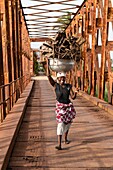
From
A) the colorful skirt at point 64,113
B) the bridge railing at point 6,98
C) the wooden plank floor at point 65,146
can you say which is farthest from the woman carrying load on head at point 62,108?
the bridge railing at point 6,98

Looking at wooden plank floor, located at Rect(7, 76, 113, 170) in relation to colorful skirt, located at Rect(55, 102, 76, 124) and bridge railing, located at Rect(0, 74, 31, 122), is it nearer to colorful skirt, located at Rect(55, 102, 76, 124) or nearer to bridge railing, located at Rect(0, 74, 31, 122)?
colorful skirt, located at Rect(55, 102, 76, 124)

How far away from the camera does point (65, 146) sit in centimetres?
468

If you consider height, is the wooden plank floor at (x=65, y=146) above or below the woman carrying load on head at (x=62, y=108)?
below

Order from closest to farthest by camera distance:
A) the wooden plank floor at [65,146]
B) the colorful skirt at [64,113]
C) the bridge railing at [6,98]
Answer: the wooden plank floor at [65,146]
the colorful skirt at [64,113]
the bridge railing at [6,98]

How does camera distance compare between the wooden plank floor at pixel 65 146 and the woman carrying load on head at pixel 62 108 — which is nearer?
the wooden plank floor at pixel 65 146

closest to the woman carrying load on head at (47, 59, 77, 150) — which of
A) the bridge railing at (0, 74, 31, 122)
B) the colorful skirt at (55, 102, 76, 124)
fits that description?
the colorful skirt at (55, 102, 76, 124)

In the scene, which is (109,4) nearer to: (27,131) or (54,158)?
(27,131)

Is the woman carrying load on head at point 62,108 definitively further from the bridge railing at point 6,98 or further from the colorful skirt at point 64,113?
the bridge railing at point 6,98

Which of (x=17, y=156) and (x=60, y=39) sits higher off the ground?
(x=60, y=39)

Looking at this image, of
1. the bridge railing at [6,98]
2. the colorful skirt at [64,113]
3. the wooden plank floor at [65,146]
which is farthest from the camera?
the bridge railing at [6,98]

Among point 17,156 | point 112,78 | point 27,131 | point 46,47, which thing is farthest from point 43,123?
point 112,78

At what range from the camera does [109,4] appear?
8953 millimetres

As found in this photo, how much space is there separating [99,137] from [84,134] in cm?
39

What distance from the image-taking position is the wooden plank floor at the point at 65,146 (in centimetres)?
384
